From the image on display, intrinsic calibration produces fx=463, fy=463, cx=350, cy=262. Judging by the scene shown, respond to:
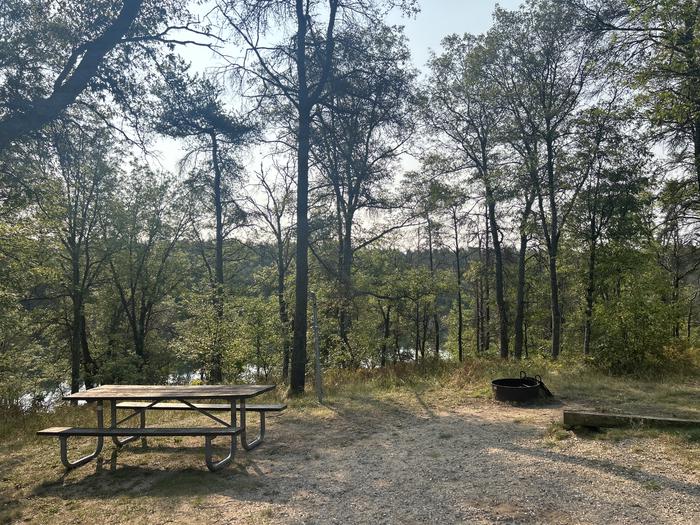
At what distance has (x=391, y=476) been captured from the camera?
446cm

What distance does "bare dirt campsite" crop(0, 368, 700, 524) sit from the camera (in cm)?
363

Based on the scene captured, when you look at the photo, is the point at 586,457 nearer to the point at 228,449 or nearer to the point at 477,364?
the point at 228,449

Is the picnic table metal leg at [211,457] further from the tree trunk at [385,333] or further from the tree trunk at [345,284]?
the tree trunk at [385,333]

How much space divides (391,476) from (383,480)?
0.43ft

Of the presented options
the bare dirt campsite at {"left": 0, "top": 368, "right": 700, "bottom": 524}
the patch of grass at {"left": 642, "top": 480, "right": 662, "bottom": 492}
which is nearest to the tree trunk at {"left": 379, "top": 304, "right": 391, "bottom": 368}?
the bare dirt campsite at {"left": 0, "top": 368, "right": 700, "bottom": 524}

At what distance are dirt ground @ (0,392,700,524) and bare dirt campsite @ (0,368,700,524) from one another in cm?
2

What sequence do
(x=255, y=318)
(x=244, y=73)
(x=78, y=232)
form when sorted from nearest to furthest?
(x=244, y=73)
(x=78, y=232)
(x=255, y=318)

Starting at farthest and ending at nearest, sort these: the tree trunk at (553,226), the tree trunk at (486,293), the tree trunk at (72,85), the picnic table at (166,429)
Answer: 1. the tree trunk at (486,293)
2. the tree trunk at (553,226)
3. the tree trunk at (72,85)
4. the picnic table at (166,429)

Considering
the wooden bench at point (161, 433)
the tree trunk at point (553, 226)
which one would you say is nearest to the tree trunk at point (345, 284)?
the wooden bench at point (161, 433)

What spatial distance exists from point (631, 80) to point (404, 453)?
658 cm

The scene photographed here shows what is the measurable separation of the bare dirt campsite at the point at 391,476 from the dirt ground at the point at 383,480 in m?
0.02

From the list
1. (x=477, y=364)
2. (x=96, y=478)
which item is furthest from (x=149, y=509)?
(x=477, y=364)

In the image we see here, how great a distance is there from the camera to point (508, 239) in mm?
18062

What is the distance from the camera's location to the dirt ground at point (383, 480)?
11.9 feet
